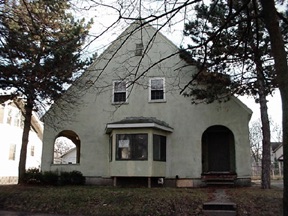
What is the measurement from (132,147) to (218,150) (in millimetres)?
4966

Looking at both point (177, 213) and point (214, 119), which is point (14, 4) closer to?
point (177, 213)

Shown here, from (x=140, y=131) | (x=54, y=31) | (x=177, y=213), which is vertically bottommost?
(x=177, y=213)

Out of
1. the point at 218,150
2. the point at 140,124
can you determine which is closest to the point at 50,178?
the point at 140,124

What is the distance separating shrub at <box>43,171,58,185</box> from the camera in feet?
52.3

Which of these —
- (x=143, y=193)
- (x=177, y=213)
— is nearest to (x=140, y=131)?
(x=143, y=193)

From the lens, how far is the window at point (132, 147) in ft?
51.0

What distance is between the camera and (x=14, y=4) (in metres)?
8.44

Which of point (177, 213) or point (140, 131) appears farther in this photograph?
point (140, 131)

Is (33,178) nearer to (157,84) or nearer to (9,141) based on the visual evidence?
(157,84)

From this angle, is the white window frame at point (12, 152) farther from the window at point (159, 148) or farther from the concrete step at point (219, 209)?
the concrete step at point (219, 209)

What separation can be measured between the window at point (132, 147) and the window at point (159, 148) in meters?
0.52

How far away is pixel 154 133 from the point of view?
15.8 m

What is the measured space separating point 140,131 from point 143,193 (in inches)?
162

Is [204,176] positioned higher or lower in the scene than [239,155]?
lower
